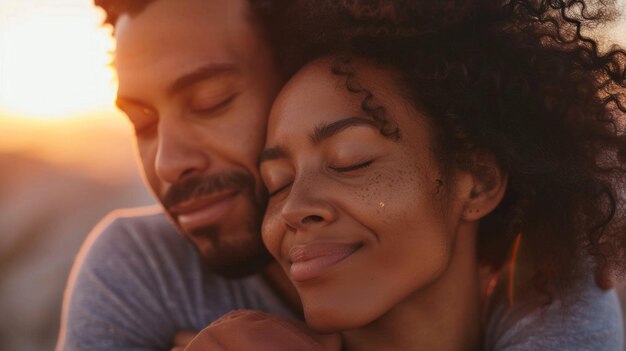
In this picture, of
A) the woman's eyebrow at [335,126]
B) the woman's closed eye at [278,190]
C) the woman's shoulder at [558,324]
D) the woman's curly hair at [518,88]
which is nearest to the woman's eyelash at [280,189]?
the woman's closed eye at [278,190]

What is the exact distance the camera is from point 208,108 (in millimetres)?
1890

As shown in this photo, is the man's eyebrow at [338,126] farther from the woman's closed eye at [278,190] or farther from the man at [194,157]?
the man at [194,157]

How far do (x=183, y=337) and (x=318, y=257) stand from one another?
511mm

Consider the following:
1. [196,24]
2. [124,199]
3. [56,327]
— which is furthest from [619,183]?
[56,327]

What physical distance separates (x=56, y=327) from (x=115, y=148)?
1.04 m

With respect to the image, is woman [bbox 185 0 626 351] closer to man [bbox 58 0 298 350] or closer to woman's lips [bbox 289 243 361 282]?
woman's lips [bbox 289 243 361 282]

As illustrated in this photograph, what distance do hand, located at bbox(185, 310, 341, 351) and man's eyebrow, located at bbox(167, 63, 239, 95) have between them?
52 cm

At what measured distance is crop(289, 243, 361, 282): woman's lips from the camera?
61.7 inches

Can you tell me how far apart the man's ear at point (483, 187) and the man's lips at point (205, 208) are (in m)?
0.50

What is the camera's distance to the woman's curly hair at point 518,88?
1.64 meters

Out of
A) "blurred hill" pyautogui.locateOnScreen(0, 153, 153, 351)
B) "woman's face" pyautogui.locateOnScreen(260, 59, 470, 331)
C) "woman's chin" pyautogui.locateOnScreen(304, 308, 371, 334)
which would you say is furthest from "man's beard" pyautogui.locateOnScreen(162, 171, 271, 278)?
"blurred hill" pyautogui.locateOnScreen(0, 153, 153, 351)

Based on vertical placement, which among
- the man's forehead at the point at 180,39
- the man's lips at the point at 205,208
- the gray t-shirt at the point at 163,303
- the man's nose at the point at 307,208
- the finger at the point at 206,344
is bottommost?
the gray t-shirt at the point at 163,303

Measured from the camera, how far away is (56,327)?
4508 mm

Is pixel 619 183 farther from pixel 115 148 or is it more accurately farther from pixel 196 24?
pixel 115 148
